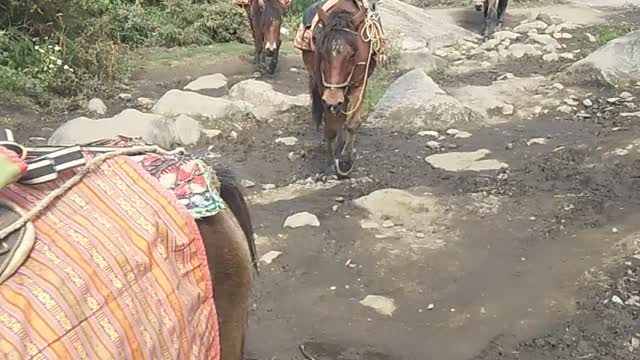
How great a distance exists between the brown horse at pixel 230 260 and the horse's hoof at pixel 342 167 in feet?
12.1

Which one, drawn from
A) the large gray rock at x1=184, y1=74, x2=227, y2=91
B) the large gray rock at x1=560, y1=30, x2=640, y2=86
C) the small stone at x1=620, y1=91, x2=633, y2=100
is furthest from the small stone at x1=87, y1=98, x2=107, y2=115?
the small stone at x1=620, y1=91, x2=633, y2=100

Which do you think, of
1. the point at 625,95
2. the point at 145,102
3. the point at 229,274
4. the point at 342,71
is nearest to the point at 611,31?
the point at 625,95

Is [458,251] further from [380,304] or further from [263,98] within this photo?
[263,98]

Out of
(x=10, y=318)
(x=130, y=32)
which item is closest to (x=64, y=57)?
(x=130, y=32)

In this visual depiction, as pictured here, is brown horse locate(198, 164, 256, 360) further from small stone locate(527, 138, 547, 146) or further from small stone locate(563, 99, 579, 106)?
small stone locate(563, 99, 579, 106)

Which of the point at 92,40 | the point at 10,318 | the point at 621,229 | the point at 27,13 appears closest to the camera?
the point at 10,318

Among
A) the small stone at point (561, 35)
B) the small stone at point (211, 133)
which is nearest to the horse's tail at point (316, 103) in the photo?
the small stone at point (211, 133)

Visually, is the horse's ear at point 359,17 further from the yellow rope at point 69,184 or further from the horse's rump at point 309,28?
the yellow rope at point 69,184

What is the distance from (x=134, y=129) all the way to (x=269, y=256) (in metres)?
2.34

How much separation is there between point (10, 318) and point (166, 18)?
34.4ft

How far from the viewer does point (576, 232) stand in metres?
4.84

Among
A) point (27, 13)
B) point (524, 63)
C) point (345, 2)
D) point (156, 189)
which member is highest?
point (156, 189)

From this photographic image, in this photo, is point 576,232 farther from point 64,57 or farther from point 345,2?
point 64,57

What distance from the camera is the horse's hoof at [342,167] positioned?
5996 mm
